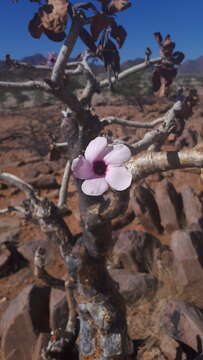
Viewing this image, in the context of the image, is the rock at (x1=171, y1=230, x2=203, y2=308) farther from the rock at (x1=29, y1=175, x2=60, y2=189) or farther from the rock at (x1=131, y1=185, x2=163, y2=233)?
the rock at (x1=29, y1=175, x2=60, y2=189)

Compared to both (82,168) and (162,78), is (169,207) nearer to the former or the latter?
(162,78)

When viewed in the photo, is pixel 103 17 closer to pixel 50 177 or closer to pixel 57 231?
pixel 57 231

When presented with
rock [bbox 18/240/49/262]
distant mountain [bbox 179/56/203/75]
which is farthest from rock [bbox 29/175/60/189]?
distant mountain [bbox 179/56/203/75]

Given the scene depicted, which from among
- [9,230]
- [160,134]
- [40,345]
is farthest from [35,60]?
[160,134]

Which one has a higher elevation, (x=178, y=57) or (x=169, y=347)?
(x=178, y=57)

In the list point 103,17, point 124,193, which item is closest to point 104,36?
point 103,17

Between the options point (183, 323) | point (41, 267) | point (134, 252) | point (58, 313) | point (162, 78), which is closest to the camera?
point (162, 78)
